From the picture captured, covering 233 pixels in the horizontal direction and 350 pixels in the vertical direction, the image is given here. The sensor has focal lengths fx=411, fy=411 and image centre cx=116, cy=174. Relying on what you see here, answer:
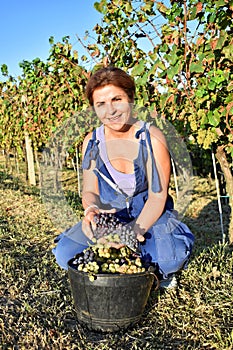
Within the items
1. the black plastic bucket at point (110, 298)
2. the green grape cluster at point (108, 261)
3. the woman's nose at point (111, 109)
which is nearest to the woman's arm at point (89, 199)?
the green grape cluster at point (108, 261)

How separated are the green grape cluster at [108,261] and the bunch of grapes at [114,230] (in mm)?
34

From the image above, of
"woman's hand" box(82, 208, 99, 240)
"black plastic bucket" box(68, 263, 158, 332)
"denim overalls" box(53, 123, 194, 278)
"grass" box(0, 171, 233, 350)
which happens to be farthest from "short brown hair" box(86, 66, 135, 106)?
"grass" box(0, 171, 233, 350)

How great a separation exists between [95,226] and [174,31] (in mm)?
1980

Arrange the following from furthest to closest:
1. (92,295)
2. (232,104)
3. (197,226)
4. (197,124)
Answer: (197,226) → (197,124) → (232,104) → (92,295)

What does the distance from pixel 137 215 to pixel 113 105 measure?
2.24 feet

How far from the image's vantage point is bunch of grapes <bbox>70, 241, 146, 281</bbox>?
207 centimetres

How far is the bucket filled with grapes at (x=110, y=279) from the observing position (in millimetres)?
2066

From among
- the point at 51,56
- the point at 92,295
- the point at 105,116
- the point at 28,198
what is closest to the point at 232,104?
the point at 105,116

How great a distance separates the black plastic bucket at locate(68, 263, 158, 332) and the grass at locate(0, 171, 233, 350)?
64 millimetres

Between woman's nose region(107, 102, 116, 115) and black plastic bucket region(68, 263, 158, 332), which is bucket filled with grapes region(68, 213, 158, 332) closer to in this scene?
black plastic bucket region(68, 263, 158, 332)

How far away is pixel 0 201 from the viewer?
20.2 feet

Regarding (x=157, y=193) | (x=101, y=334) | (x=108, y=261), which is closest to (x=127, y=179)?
(x=157, y=193)

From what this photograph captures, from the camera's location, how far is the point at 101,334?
7.20ft

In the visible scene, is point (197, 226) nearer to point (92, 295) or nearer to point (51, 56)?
point (51, 56)
